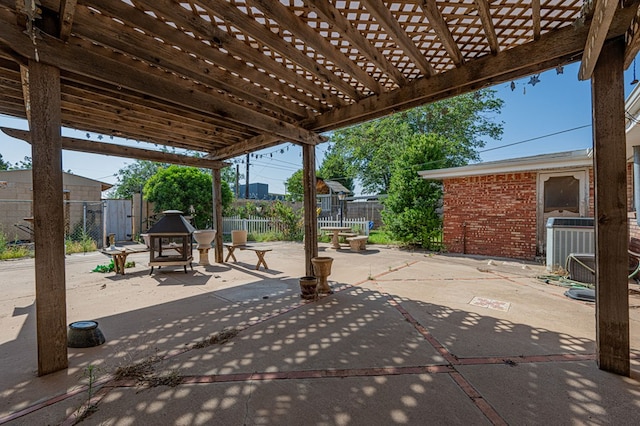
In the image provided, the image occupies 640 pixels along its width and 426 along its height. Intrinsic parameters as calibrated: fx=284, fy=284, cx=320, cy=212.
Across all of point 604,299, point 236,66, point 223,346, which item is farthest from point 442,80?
point 223,346

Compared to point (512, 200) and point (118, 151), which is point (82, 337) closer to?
point (118, 151)

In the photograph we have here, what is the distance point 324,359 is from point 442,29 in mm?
2827

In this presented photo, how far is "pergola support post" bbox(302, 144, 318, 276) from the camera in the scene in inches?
175

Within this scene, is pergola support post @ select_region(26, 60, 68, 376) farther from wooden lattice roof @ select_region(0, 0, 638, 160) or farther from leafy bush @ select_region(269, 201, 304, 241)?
leafy bush @ select_region(269, 201, 304, 241)

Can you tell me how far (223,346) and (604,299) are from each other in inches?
122

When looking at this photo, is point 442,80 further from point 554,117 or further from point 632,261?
point 554,117

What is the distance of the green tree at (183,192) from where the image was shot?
11.3 m

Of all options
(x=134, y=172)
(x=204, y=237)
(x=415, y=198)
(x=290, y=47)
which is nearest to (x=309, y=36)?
(x=290, y=47)

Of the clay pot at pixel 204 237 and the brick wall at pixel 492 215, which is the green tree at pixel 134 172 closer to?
the clay pot at pixel 204 237

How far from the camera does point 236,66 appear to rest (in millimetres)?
2807

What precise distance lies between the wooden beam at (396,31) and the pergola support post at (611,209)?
1307 millimetres

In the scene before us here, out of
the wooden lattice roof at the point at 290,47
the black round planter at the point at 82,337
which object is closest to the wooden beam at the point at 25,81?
the wooden lattice roof at the point at 290,47

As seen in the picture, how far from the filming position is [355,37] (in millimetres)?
2354

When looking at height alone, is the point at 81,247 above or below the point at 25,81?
below
